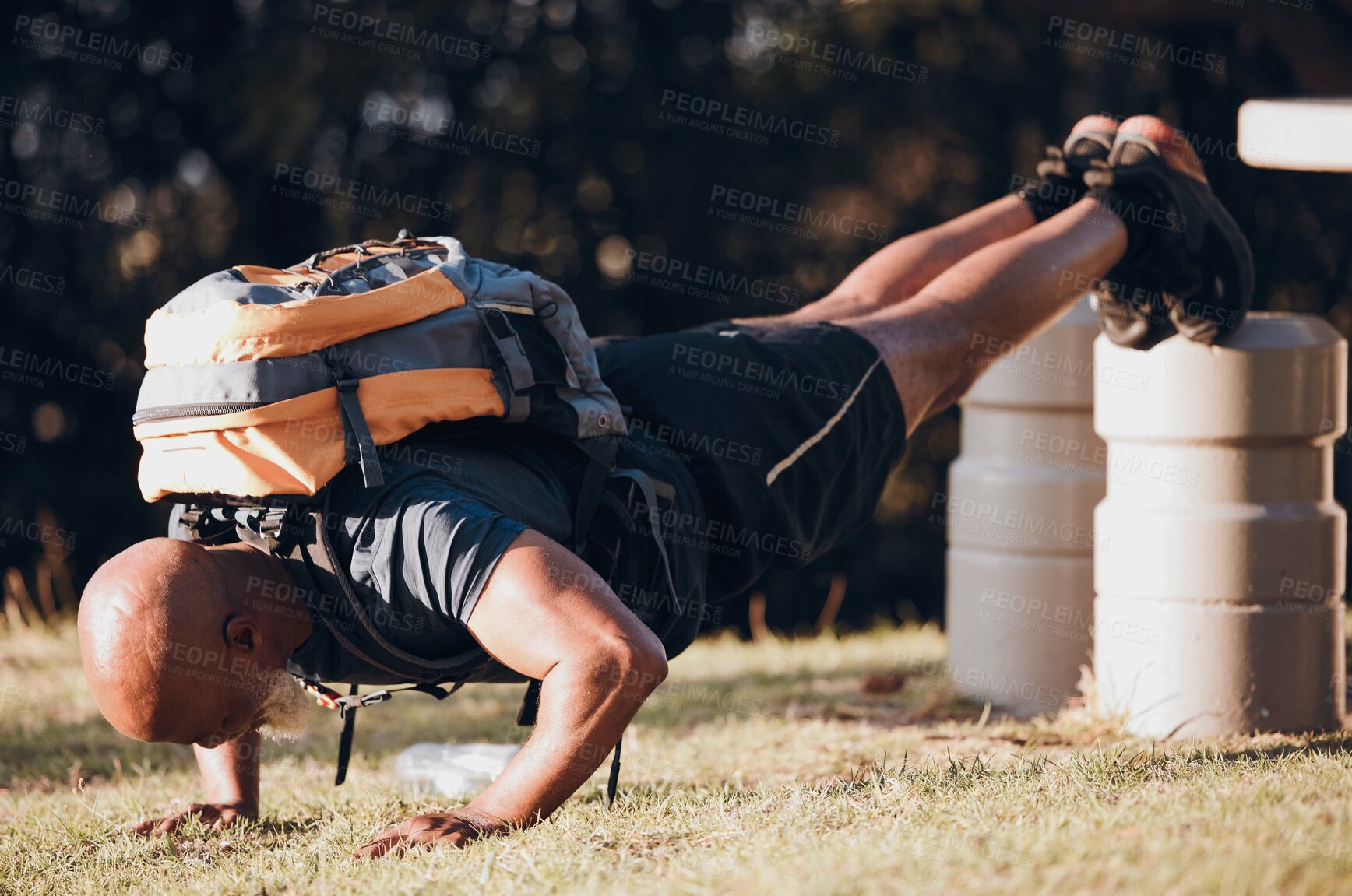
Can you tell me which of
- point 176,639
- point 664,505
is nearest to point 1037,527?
point 664,505

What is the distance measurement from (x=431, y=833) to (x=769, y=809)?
63 centimetres

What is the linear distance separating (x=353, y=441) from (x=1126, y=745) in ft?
5.89

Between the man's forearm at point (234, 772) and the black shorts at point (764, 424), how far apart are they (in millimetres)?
1176

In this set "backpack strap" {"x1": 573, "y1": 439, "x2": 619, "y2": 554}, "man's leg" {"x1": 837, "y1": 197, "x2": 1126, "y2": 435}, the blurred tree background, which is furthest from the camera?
the blurred tree background

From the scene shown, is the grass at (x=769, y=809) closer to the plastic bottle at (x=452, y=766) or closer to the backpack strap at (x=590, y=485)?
the plastic bottle at (x=452, y=766)

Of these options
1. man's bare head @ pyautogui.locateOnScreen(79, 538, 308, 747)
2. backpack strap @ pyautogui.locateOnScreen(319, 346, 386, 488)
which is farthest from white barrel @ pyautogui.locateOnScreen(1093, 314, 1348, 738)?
man's bare head @ pyautogui.locateOnScreen(79, 538, 308, 747)

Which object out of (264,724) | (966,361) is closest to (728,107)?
(966,361)

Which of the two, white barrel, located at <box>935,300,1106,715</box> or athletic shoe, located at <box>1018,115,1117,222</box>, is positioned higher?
athletic shoe, located at <box>1018,115,1117,222</box>

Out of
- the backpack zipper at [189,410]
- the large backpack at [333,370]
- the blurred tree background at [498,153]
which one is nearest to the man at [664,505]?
the large backpack at [333,370]

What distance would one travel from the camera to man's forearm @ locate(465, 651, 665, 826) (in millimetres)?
2279

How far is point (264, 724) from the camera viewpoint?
282cm

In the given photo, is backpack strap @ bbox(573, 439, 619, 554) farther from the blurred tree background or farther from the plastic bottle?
the blurred tree background

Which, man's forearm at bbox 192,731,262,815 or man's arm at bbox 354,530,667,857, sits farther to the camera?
man's forearm at bbox 192,731,262,815

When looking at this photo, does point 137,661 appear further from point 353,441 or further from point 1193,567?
point 1193,567
